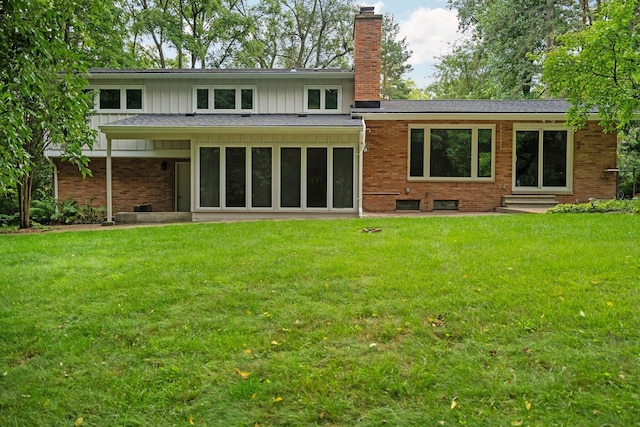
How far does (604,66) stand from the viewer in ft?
32.9

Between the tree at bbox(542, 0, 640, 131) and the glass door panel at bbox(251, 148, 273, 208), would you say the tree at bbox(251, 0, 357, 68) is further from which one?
the tree at bbox(542, 0, 640, 131)

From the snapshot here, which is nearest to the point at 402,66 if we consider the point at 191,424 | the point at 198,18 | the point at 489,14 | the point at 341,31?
the point at 341,31

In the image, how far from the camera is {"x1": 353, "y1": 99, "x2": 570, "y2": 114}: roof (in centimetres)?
1249

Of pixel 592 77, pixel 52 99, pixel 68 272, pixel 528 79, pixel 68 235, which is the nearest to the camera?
pixel 52 99

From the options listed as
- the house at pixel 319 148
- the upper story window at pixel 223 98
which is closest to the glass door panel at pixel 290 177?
the house at pixel 319 148

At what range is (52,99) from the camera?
11.0 ft

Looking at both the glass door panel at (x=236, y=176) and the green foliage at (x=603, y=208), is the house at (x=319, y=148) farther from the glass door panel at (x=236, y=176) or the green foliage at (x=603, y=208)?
the green foliage at (x=603, y=208)

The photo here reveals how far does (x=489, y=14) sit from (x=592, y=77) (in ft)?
41.1

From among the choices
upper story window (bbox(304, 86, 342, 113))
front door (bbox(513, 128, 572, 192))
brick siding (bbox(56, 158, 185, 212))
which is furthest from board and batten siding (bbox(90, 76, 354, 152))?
front door (bbox(513, 128, 572, 192))

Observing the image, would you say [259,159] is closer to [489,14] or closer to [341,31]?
[489,14]

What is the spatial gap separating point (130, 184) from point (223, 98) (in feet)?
13.7

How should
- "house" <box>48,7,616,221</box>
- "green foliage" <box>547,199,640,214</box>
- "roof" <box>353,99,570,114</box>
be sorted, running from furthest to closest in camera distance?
"roof" <box>353,99,570,114</box> → "house" <box>48,7,616,221</box> → "green foliage" <box>547,199,640,214</box>

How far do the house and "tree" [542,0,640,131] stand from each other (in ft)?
5.89

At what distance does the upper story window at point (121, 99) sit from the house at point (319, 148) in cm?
3
